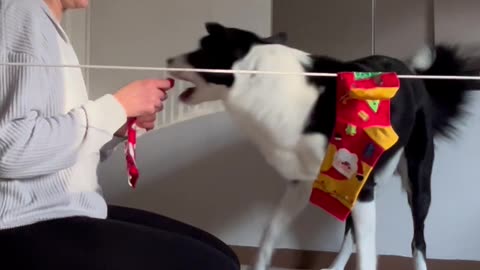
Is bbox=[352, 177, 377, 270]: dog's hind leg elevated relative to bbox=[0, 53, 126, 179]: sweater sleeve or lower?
lower

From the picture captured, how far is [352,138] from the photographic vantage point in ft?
3.20

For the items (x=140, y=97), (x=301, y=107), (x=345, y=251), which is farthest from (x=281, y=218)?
(x=140, y=97)

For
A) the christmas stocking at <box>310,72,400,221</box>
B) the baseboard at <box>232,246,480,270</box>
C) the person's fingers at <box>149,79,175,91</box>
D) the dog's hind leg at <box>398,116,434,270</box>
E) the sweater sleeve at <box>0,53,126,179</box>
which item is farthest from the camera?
the baseboard at <box>232,246,480,270</box>

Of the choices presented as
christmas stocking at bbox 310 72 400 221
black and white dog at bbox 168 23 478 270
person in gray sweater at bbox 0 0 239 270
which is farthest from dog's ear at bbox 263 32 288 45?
person in gray sweater at bbox 0 0 239 270

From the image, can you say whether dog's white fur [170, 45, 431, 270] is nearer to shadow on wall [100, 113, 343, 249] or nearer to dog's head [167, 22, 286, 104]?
dog's head [167, 22, 286, 104]

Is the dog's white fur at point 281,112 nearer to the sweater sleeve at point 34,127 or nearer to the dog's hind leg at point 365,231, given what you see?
the dog's hind leg at point 365,231

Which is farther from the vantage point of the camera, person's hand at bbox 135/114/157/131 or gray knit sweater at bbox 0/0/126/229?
person's hand at bbox 135/114/157/131

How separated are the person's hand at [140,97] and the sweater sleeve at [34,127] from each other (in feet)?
0.18

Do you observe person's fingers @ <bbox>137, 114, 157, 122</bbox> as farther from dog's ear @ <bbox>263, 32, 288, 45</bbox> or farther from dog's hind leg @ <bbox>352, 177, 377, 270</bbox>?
dog's hind leg @ <bbox>352, 177, 377, 270</bbox>

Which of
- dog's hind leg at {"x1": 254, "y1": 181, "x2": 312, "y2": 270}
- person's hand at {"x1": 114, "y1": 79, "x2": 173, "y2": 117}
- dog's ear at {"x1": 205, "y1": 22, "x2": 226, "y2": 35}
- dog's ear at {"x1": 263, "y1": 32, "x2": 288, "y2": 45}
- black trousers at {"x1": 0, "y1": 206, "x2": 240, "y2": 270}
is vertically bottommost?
dog's hind leg at {"x1": 254, "y1": 181, "x2": 312, "y2": 270}

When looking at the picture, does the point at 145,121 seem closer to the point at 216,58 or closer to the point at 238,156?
the point at 216,58

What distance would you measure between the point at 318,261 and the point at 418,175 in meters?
0.33

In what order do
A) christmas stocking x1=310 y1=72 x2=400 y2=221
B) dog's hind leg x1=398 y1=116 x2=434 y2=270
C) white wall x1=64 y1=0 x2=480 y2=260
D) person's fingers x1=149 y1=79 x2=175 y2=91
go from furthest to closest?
white wall x1=64 y1=0 x2=480 y2=260 < dog's hind leg x1=398 y1=116 x2=434 y2=270 < christmas stocking x1=310 y1=72 x2=400 y2=221 < person's fingers x1=149 y1=79 x2=175 y2=91

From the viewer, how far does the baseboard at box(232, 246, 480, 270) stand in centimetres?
132
